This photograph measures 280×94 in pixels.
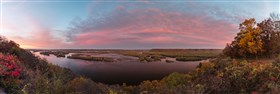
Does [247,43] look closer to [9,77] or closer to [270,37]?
[270,37]

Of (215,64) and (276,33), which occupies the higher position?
(276,33)

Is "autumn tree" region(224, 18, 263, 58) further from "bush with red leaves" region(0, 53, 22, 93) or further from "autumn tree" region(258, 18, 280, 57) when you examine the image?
"bush with red leaves" region(0, 53, 22, 93)

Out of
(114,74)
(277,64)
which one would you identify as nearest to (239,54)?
(277,64)

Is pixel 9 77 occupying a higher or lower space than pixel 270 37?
lower

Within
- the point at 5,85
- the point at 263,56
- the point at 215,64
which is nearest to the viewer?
the point at 5,85

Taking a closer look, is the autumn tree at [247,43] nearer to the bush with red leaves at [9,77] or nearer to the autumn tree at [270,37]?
the autumn tree at [270,37]

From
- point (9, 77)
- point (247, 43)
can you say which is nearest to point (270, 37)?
point (247, 43)

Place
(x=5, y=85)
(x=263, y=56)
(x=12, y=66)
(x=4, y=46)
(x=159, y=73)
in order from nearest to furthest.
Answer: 1. (x=5, y=85)
2. (x=12, y=66)
3. (x=4, y=46)
4. (x=263, y=56)
5. (x=159, y=73)

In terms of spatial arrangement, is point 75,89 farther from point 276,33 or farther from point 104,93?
point 276,33

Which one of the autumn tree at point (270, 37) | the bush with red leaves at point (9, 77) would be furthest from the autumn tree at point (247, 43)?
the bush with red leaves at point (9, 77)

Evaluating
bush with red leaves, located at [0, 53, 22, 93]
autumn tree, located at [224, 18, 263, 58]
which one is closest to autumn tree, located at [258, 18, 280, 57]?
autumn tree, located at [224, 18, 263, 58]

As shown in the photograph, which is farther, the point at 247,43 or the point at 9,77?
the point at 247,43
